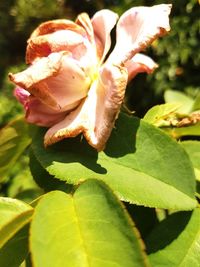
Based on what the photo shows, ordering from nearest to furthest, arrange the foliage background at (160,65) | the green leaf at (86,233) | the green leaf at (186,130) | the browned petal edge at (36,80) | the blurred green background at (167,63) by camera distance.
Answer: the green leaf at (86,233) < the browned petal edge at (36,80) < the green leaf at (186,130) < the foliage background at (160,65) < the blurred green background at (167,63)

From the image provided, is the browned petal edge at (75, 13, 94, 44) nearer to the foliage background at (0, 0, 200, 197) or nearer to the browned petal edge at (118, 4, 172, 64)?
the browned petal edge at (118, 4, 172, 64)

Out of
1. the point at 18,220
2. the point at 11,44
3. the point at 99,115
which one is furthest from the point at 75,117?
the point at 11,44

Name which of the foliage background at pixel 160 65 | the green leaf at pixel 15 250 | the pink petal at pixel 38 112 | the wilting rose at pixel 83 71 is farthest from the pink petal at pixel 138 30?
the foliage background at pixel 160 65

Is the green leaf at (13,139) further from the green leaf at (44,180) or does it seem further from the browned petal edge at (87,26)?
the browned petal edge at (87,26)

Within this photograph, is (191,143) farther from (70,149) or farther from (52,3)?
(52,3)

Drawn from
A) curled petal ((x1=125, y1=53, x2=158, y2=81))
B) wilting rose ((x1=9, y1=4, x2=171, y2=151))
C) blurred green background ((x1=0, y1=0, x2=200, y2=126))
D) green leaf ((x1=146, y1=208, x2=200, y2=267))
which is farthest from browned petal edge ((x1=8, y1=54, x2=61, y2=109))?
blurred green background ((x1=0, y1=0, x2=200, y2=126))

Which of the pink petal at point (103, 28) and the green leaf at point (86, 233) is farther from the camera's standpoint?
the pink petal at point (103, 28)
